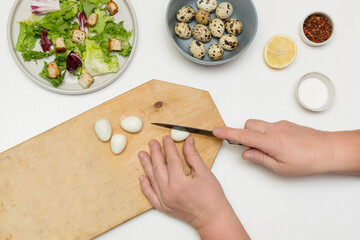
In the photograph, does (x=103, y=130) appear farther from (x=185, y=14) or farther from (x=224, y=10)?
(x=224, y=10)

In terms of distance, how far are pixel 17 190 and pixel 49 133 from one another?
0.24 metres

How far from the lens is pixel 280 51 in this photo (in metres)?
1.22

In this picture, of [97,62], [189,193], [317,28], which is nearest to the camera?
[189,193]

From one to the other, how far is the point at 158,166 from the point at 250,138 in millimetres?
347

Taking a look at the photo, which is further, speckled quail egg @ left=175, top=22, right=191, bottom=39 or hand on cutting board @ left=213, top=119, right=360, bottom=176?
speckled quail egg @ left=175, top=22, right=191, bottom=39

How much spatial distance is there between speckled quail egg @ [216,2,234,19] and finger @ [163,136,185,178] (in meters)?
0.54

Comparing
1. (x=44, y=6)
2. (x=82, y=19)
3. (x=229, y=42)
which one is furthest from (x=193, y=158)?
(x=44, y=6)

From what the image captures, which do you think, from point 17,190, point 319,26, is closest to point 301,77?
point 319,26

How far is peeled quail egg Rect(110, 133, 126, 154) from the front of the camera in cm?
110

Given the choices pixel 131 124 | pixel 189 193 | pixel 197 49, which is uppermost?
pixel 197 49

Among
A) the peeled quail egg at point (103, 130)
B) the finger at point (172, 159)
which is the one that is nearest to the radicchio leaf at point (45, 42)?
the peeled quail egg at point (103, 130)

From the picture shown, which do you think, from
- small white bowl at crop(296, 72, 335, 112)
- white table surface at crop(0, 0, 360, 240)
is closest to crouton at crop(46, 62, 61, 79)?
white table surface at crop(0, 0, 360, 240)

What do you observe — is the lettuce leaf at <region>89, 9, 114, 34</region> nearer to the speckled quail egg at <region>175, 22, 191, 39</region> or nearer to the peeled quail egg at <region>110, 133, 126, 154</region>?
the speckled quail egg at <region>175, 22, 191, 39</region>

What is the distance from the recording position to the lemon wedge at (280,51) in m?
1.21
